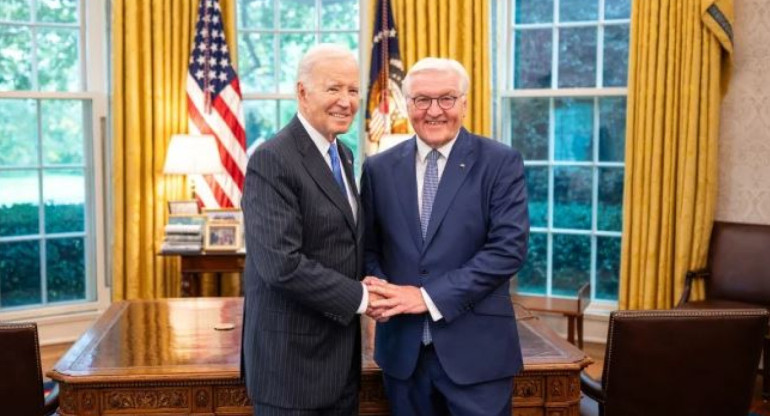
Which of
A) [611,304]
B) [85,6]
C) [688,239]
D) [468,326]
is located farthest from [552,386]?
[85,6]

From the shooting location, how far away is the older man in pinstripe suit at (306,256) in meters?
2.01

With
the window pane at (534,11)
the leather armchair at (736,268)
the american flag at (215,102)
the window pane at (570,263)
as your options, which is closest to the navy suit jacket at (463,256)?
the leather armchair at (736,268)

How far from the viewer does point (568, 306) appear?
4895 mm

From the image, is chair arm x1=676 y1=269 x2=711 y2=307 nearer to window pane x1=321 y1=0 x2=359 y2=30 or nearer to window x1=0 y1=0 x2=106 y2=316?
window pane x1=321 y1=0 x2=359 y2=30

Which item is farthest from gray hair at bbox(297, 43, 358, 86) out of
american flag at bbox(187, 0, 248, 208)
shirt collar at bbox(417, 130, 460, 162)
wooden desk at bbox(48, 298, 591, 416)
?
american flag at bbox(187, 0, 248, 208)

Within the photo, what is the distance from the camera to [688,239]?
5.01 meters

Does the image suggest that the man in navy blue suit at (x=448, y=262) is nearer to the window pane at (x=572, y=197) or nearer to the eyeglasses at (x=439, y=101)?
the eyeglasses at (x=439, y=101)

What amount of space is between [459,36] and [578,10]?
0.86m

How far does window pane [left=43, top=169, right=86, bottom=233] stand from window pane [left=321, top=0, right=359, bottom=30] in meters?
2.09

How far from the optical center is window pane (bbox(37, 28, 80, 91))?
5.51 meters

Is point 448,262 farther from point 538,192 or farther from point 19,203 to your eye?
point 19,203

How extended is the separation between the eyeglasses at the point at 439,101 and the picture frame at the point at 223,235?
3.16 meters

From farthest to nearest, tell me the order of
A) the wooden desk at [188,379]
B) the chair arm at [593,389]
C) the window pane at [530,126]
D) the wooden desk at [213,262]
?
the window pane at [530,126], the wooden desk at [213,262], the chair arm at [593,389], the wooden desk at [188,379]

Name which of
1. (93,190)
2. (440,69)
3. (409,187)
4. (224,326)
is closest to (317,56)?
(440,69)
